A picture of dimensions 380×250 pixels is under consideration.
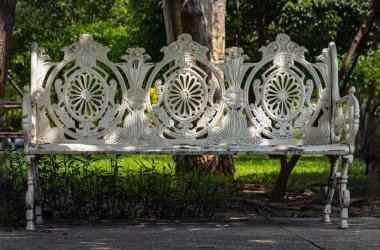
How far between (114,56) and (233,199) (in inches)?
873

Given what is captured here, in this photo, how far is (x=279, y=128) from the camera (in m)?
6.70

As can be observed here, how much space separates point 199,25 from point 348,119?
4.28 meters

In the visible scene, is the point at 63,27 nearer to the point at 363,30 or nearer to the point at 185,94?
the point at 363,30

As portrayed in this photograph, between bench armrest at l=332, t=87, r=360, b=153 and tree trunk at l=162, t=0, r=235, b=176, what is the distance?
122 inches

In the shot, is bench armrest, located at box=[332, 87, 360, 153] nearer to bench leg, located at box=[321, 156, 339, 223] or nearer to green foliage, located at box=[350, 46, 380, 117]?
bench leg, located at box=[321, 156, 339, 223]

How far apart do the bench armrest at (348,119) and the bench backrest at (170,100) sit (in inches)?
3.2

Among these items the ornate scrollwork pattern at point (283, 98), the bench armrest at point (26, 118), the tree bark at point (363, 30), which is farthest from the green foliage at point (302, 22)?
the bench armrest at point (26, 118)

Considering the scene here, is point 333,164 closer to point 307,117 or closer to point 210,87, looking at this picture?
point 307,117

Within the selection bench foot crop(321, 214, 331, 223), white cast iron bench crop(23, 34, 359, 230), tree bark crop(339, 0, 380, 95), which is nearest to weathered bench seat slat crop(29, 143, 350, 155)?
white cast iron bench crop(23, 34, 359, 230)

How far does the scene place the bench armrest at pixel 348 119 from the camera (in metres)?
6.14

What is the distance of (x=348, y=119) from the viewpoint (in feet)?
20.6

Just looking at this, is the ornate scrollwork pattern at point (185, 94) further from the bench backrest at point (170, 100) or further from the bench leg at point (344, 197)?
the bench leg at point (344, 197)

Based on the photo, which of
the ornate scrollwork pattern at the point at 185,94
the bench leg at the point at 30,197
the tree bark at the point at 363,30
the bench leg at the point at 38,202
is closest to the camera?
the bench leg at the point at 30,197

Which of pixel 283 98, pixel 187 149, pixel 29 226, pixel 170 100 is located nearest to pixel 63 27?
pixel 170 100
